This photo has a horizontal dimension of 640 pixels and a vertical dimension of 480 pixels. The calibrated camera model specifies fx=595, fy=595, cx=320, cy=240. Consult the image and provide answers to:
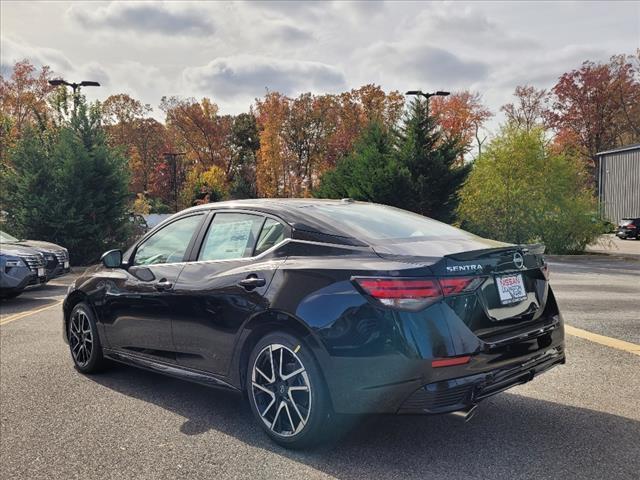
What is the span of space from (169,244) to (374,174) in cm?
1974

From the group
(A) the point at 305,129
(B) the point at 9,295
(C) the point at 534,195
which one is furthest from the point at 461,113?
(B) the point at 9,295

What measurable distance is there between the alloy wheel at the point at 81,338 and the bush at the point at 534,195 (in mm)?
19318

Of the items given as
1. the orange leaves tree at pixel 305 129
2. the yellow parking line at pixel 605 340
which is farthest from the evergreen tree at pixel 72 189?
the orange leaves tree at pixel 305 129

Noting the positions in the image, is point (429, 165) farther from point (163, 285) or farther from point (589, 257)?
point (163, 285)

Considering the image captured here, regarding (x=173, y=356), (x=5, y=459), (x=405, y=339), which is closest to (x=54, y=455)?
(x=5, y=459)

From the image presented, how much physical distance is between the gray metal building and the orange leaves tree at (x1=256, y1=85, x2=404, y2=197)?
62.2 feet

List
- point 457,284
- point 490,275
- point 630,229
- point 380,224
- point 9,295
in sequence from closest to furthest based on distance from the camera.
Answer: point 457,284, point 490,275, point 380,224, point 9,295, point 630,229

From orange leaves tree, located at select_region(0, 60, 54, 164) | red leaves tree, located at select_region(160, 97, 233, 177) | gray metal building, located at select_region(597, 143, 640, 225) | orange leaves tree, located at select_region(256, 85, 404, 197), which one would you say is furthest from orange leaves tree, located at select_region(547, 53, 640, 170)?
orange leaves tree, located at select_region(0, 60, 54, 164)

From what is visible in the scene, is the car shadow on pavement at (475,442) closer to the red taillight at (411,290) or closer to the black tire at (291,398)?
the black tire at (291,398)

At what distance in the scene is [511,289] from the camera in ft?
12.0

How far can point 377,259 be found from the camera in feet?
11.4

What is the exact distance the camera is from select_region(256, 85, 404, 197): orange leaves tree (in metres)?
44.6

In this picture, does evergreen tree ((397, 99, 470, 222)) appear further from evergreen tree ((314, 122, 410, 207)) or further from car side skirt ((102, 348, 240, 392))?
car side skirt ((102, 348, 240, 392))

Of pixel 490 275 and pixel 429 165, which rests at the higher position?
pixel 429 165
